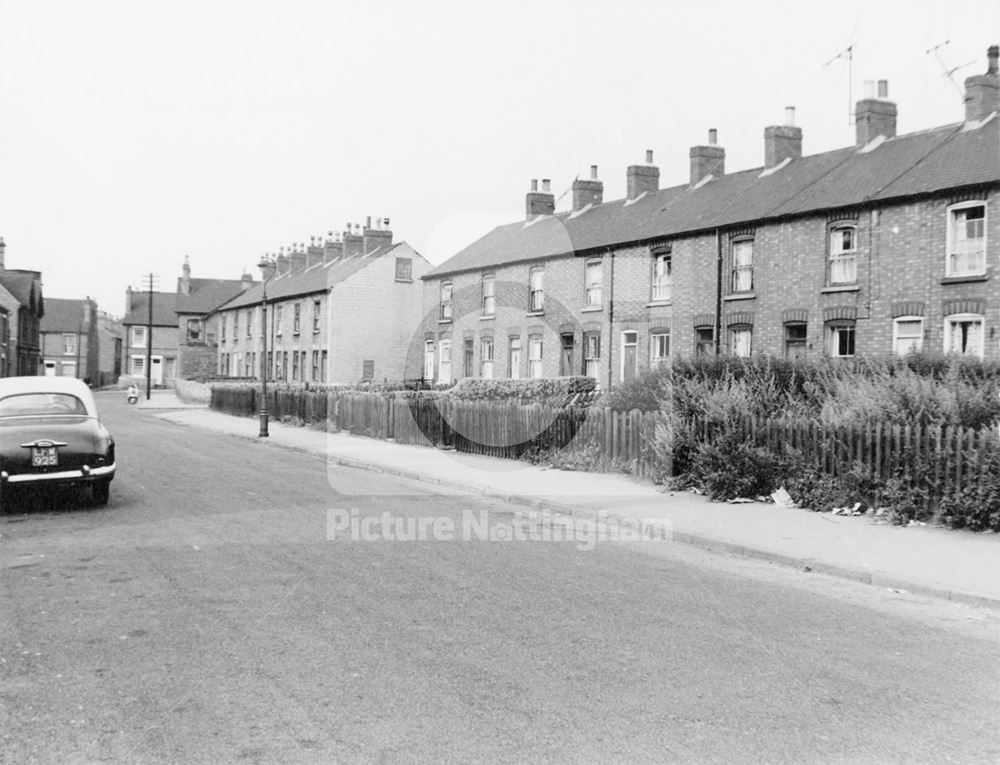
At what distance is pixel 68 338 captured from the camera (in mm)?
90062

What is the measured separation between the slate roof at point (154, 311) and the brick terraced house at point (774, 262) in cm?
5750

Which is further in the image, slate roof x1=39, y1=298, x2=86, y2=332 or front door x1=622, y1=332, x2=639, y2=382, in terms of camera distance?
slate roof x1=39, y1=298, x2=86, y2=332

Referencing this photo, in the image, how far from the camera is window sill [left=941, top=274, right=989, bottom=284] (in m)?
21.8

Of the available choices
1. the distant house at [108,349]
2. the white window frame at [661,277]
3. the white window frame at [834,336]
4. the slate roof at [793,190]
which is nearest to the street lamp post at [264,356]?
the slate roof at [793,190]

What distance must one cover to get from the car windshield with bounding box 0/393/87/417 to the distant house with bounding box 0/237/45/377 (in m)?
52.7

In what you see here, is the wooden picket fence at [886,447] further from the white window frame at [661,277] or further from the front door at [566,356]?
the front door at [566,356]

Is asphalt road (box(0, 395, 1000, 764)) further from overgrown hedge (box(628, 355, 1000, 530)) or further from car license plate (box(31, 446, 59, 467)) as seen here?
overgrown hedge (box(628, 355, 1000, 530))

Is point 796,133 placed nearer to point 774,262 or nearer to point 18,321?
point 774,262

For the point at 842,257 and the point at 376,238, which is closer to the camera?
the point at 842,257

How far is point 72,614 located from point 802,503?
31.5 feet

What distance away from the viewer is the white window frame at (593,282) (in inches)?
1318

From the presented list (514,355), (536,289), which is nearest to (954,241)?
(536,289)

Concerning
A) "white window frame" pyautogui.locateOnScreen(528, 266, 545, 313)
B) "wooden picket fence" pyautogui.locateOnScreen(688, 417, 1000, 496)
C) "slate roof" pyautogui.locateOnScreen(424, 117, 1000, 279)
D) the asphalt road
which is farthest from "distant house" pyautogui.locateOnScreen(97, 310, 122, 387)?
the asphalt road

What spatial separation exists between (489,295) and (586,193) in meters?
6.62
